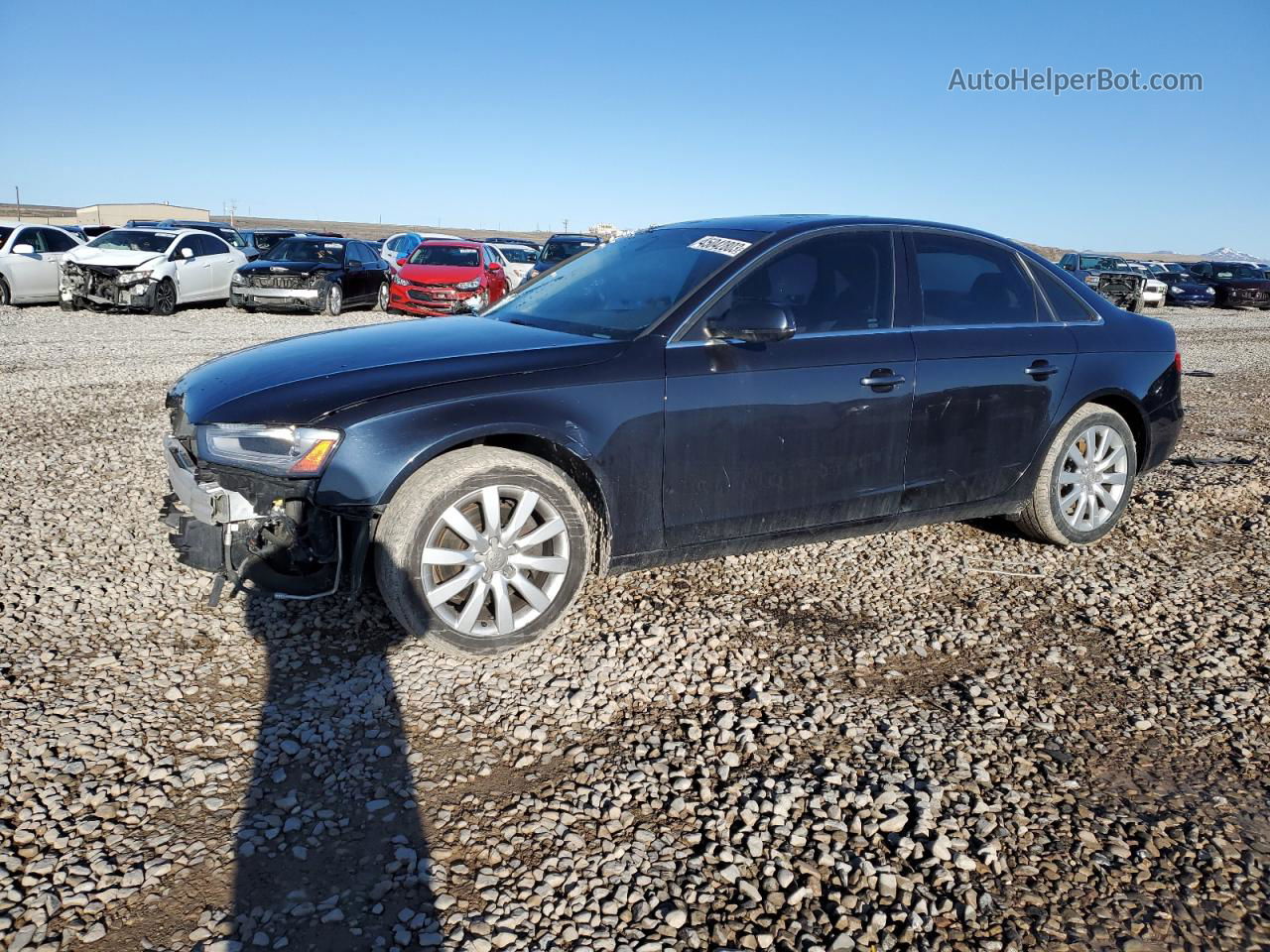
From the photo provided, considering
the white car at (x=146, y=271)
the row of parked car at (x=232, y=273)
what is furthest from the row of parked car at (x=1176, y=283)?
the white car at (x=146, y=271)

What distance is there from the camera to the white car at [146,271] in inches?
623

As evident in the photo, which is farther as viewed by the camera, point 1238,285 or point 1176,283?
point 1176,283

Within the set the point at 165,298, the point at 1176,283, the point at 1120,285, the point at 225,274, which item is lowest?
the point at 165,298

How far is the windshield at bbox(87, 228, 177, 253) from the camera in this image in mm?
16469

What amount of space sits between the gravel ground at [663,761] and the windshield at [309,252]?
13.5 metres

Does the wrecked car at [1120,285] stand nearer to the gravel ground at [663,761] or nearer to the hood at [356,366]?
the gravel ground at [663,761]

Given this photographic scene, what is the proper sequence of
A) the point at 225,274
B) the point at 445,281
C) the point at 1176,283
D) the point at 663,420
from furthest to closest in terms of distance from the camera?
the point at 1176,283 → the point at 225,274 → the point at 445,281 → the point at 663,420

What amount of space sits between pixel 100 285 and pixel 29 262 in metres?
1.93

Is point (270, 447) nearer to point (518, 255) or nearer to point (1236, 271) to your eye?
point (518, 255)

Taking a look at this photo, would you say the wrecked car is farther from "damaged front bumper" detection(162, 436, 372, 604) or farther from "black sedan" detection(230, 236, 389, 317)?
"damaged front bumper" detection(162, 436, 372, 604)

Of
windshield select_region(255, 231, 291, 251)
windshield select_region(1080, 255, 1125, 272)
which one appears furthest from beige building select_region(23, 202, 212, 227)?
windshield select_region(1080, 255, 1125, 272)

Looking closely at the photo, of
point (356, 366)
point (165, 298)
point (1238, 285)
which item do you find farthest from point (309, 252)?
point (1238, 285)

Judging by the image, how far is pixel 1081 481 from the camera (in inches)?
195

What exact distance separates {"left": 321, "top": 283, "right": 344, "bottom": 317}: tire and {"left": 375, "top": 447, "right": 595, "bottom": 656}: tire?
14744 mm
